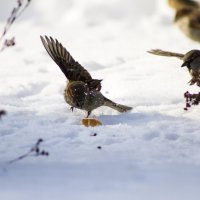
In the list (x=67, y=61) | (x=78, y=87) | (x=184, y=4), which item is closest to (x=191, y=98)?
(x=184, y=4)

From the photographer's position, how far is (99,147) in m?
4.58

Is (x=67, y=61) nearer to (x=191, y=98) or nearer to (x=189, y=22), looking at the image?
(x=189, y=22)

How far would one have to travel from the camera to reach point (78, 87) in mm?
6145

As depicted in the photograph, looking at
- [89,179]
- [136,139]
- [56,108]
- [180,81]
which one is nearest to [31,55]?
[180,81]

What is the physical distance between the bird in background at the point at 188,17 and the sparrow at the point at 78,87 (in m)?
0.92

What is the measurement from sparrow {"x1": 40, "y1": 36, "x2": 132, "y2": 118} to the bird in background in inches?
36.2

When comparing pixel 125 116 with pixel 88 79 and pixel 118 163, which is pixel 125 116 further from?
pixel 118 163

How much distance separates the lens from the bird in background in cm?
577

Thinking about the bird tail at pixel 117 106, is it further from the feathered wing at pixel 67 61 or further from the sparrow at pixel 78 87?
the feathered wing at pixel 67 61

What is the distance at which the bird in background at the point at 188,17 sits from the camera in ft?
18.9

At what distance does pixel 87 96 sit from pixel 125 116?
0.41 metres

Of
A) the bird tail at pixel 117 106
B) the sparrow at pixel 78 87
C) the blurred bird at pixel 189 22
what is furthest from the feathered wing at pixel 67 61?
the blurred bird at pixel 189 22

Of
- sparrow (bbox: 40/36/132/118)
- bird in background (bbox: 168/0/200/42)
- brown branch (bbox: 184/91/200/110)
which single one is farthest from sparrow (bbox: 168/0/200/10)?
sparrow (bbox: 40/36/132/118)

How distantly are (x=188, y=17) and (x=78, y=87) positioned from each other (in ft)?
3.84
